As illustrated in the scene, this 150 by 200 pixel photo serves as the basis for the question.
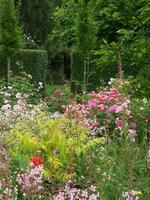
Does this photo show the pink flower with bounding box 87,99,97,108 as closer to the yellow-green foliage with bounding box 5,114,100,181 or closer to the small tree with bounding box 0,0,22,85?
the yellow-green foliage with bounding box 5,114,100,181

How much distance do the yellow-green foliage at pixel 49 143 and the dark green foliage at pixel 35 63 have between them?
1680cm

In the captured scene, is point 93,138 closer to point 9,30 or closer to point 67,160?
point 67,160

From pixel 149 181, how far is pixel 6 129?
5.82 ft

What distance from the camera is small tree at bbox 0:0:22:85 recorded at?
1894cm

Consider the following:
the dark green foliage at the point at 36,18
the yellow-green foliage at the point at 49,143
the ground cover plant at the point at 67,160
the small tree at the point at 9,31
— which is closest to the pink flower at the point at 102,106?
the ground cover plant at the point at 67,160

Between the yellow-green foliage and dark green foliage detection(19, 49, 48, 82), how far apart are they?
1680 centimetres

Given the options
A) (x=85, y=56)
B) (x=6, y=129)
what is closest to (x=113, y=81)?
(x=6, y=129)

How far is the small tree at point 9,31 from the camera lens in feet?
62.1

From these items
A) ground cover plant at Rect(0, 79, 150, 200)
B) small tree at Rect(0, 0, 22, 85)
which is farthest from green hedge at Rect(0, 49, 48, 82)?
ground cover plant at Rect(0, 79, 150, 200)

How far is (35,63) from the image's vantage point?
2248 cm

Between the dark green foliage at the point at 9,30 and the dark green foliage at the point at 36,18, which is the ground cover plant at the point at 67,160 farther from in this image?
the dark green foliage at the point at 36,18

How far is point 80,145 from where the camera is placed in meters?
4.89

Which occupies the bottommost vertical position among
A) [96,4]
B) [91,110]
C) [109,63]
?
[91,110]

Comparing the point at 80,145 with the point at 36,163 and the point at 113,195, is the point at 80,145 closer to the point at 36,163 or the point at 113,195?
the point at 113,195
